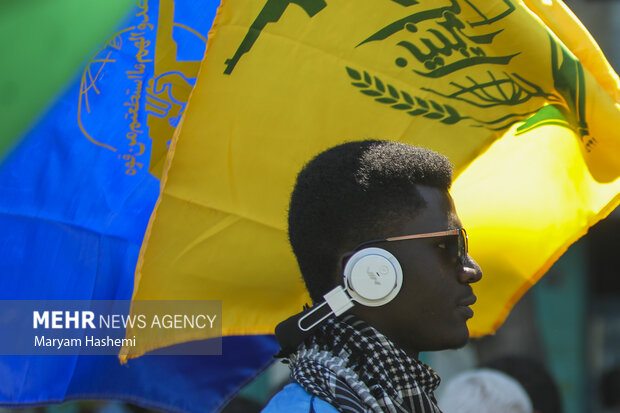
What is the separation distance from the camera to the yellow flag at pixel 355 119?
285 centimetres

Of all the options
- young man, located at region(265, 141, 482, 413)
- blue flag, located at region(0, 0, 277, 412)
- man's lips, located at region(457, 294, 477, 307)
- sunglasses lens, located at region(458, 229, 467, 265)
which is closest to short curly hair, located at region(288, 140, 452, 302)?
young man, located at region(265, 141, 482, 413)

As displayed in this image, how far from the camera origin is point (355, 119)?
3.03 metres

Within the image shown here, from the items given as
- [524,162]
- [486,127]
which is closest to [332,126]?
[486,127]

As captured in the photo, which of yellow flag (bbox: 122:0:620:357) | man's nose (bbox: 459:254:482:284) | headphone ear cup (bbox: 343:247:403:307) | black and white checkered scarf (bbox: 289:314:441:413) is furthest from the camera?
yellow flag (bbox: 122:0:620:357)

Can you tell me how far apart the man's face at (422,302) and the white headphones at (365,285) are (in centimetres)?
4

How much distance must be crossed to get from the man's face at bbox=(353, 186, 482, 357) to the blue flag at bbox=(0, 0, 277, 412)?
124cm

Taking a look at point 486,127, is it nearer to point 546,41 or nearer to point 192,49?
point 546,41

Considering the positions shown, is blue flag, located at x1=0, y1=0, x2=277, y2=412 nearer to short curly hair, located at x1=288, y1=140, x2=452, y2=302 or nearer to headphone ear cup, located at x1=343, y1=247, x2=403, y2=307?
short curly hair, located at x1=288, y1=140, x2=452, y2=302

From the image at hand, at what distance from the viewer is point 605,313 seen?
10.1 meters

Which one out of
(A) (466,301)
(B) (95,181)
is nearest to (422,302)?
(A) (466,301)

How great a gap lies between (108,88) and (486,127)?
1429 mm

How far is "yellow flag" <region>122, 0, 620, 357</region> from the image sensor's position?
112 inches

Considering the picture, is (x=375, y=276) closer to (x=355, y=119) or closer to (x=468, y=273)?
(x=468, y=273)

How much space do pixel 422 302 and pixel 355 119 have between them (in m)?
1.00
